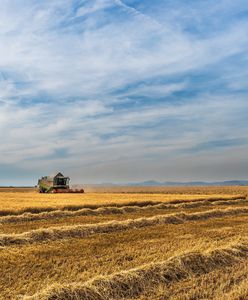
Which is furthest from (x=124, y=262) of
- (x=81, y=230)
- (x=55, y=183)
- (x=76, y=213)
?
(x=55, y=183)

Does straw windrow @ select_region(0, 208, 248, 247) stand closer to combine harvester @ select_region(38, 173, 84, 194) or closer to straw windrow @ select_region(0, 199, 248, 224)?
straw windrow @ select_region(0, 199, 248, 224)

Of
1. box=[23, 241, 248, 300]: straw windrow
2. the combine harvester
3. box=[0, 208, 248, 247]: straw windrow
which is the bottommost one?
box=[23, 241, 248, 300]: straw windrow

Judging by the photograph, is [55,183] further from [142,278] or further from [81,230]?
[142,278]

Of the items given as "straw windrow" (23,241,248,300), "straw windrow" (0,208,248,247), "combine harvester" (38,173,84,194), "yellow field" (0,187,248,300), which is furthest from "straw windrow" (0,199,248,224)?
"combine harvester" (38,173,84,194)

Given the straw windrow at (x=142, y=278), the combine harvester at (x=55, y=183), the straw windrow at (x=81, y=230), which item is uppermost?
the combine harvester at (x=55, y=183)

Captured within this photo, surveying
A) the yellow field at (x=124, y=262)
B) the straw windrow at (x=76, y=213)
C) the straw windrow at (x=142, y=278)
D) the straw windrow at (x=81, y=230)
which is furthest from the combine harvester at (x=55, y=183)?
the straw windrow at (x=142, y=278)

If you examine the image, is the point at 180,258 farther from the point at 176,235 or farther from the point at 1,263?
the point at 176,235

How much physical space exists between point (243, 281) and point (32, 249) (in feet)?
18.3

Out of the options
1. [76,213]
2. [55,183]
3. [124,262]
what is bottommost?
[124,262]

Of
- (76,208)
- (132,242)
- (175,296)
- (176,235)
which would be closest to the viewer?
(175,296)

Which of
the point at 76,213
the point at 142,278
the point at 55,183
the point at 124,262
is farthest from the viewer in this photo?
the point at 55,183

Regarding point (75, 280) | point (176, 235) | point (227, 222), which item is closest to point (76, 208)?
point (227, 222)

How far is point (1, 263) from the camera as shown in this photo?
925 cm

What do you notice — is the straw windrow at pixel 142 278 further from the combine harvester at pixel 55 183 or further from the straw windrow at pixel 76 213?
the combine harvester at pixel 55 183
